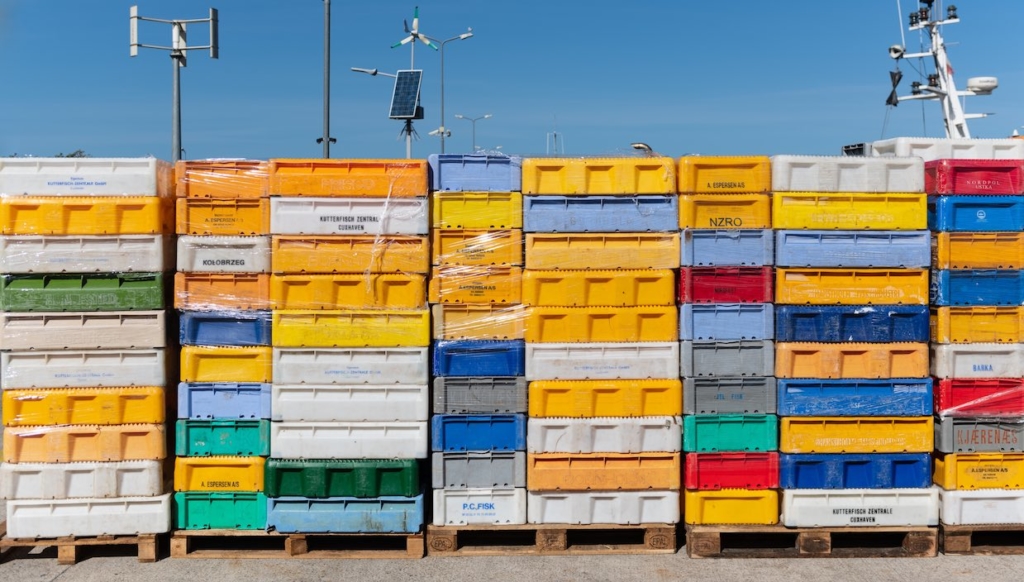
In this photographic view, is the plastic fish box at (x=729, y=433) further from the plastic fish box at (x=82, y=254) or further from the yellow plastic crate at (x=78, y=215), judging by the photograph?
the yellow plastic crate at (x=78, y=215)

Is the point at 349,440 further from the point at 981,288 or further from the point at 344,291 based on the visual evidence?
the point at 981,288

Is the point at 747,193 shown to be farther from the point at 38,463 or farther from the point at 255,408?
the point at 38,463

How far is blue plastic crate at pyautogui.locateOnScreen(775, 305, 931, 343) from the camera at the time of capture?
7309mm

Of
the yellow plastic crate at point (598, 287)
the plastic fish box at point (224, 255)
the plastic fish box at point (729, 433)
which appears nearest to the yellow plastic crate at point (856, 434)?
the plastic fish box at point (729, 433)

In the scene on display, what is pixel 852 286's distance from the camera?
734cm

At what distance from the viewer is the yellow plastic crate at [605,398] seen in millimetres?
7273

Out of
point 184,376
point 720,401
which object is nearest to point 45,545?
point 184,376

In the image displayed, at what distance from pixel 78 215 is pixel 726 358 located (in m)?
6.02

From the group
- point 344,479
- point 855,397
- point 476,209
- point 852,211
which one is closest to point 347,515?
point 344,479

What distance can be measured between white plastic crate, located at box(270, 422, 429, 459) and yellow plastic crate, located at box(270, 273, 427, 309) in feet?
3.56

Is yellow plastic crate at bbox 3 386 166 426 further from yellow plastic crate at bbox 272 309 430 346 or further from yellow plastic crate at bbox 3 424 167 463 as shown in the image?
yellow plastic crate at bbox 272 309 430 346

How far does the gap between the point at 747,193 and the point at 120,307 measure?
582 cm

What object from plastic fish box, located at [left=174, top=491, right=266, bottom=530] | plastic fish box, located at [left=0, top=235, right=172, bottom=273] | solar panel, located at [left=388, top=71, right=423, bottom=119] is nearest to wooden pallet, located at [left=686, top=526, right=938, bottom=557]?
plastic fish box, located at [left=174, top=491, right=266, bottom=530]

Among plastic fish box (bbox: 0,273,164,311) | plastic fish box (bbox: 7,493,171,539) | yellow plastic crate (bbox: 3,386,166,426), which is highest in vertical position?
plastic fish box (bbox: 0,273,164,311)
